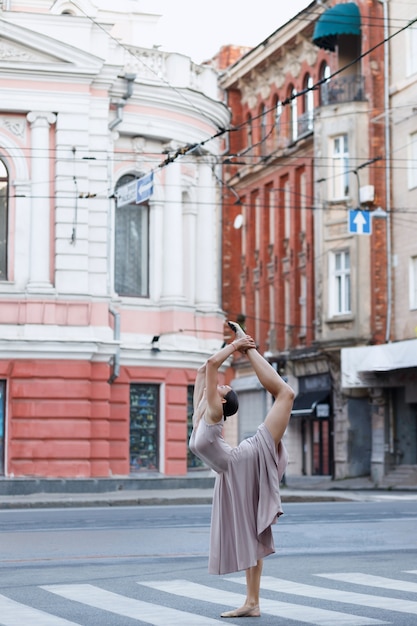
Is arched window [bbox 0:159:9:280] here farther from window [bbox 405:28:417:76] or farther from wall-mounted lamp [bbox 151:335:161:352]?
window [bbox 405:28:417:76]

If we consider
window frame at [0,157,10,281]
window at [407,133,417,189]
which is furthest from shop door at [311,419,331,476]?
window frame at [0,157,10,281]

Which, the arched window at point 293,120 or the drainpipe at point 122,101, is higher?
the arched window at point 293,120

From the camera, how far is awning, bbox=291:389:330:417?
5097 cm

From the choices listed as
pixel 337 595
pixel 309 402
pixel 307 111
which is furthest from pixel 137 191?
pixel 307 111

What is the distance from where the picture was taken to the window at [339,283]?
48969 millimetres

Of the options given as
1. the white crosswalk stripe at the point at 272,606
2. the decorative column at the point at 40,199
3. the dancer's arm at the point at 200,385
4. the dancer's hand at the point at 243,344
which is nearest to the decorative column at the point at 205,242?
the decorative column at the point at 40,199

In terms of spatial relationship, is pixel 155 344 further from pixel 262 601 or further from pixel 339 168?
pixel 262 601

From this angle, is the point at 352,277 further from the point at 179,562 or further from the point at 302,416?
the point at 179,562

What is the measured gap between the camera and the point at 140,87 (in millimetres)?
34719

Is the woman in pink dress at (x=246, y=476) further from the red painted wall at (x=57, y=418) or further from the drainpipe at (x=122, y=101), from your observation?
the drainpipe at (x=122, y=101)

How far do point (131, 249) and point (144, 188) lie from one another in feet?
17.4

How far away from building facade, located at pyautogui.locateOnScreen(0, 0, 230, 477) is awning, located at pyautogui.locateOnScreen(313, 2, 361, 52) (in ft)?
A: 41.9

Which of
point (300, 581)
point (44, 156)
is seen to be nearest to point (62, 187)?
point (44, 156)

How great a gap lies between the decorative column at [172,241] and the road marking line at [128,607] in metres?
23.3
